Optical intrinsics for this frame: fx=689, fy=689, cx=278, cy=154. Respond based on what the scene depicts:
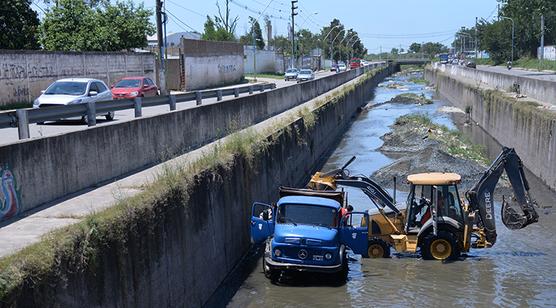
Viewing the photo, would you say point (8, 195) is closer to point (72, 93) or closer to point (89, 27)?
point (72, 93)

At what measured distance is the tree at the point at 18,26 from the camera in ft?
137

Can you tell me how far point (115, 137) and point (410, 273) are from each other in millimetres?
7217

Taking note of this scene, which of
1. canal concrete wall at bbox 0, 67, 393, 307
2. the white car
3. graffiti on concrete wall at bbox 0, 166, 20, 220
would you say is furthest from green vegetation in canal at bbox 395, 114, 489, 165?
graffiti on concrete wall at bbox 0, 166, 20, 220

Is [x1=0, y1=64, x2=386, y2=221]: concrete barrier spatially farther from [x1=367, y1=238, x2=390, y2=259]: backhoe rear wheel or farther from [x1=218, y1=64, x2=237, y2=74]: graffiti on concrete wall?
[x1=218, y1=64, x2=237, y2=74]: graffiti on concrete wall

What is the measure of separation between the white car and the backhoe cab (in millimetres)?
10810

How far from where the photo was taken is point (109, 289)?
9.14 meters

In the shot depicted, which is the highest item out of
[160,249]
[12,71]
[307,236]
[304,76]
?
[12,71]

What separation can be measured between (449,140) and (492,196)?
809 inches

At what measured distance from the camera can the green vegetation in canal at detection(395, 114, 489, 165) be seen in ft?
103

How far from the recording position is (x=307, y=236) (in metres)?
13.8

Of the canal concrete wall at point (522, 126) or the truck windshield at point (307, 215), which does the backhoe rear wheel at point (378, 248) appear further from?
the canal concrete wall at point (522, 126)

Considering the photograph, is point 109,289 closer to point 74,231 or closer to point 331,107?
point 74,231

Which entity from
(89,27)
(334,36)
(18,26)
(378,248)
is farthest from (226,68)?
(334,36)

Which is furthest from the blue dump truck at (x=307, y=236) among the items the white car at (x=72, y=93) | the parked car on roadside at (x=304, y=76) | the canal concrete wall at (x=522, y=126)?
the parked car on roadside at (x=304, y=76)
